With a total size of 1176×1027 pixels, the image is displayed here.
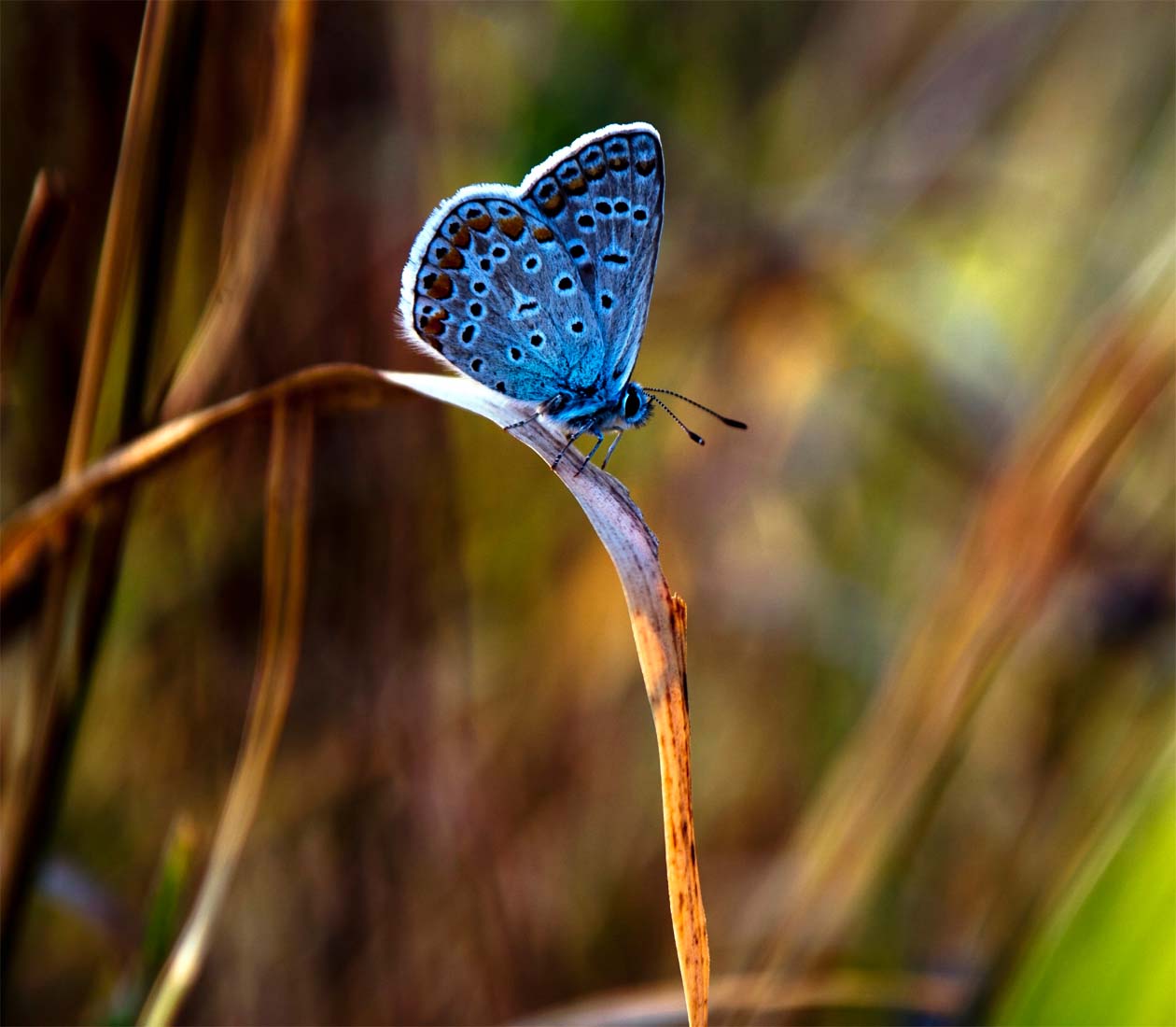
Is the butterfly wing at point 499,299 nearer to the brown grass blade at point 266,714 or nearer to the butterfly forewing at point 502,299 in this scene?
the butterfly forewing at point 502,299

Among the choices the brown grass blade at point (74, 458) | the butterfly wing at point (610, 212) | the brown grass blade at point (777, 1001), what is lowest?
the brown grass blade at point (777, 1001)

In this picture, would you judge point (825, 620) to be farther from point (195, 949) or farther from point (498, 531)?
point (195, 949)

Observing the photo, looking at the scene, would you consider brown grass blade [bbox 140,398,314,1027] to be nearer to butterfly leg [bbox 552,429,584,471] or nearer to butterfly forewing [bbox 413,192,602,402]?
butterfly leg [bbox 552,429,584,471]

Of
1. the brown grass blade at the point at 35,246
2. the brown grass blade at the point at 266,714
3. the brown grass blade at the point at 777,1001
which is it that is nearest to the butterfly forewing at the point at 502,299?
the brown grass blade at the point at 266,714

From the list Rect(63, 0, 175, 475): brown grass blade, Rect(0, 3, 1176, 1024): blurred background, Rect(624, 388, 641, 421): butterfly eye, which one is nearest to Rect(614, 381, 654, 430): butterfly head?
Rect(624, 388, 641, 421): butterfly eye

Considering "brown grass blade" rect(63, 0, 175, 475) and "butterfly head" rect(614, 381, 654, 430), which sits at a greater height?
"brown grass blade" rect(63, 0, 175, 475)

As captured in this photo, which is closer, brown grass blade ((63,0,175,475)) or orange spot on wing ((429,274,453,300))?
brown grass blade ((63,0,175,475))

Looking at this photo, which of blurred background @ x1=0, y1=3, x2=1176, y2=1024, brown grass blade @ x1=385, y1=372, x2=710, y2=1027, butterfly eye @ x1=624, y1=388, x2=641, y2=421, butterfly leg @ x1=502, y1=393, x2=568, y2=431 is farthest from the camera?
butterfly eye @ x1=624, y1=388, x2=641, y2=421

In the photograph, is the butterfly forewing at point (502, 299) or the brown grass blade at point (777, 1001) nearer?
the brown grass blade at point (777, 1001)
